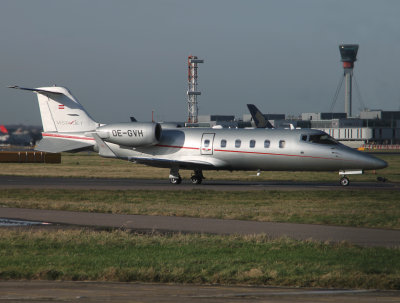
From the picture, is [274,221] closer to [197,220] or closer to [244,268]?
[197,220]

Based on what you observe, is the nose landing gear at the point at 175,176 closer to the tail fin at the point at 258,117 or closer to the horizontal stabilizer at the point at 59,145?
the horizontal stabilizer at the point at 59,145

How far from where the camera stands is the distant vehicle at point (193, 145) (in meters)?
35.8

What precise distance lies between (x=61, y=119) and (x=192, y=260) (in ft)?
91.3

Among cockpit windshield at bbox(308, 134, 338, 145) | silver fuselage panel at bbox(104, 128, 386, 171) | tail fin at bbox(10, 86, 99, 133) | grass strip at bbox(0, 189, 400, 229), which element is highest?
tail fin at bbox(10, 86, 99, 133)

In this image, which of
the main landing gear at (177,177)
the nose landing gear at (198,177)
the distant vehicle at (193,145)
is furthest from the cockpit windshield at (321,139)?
the main landing gear at (177,177)

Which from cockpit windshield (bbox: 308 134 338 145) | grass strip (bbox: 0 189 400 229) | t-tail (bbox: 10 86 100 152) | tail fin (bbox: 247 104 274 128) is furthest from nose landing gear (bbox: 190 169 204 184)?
tail fin (bbox: 247 104 274 128)

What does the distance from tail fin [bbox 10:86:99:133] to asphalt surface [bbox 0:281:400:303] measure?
28959 mm

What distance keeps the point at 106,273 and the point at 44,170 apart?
134 ft

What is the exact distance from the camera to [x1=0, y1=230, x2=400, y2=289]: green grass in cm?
1256

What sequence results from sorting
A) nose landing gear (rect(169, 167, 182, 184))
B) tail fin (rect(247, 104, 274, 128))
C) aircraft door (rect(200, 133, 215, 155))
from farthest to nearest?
1. tail fin (rect(247, 104, 274, 128))
2. nose landing gear (rect(169, 167, 182, 184))
3. aircraft door (rect(200, 133, 215, 155))

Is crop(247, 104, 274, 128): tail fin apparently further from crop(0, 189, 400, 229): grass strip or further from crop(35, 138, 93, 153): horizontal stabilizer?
crop(0, 189, 400, 229): grass strip

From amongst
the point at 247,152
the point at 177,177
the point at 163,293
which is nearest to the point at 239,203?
the point at 247,152

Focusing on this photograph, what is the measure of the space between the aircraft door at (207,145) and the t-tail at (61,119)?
269 inches

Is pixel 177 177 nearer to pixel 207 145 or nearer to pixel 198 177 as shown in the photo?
pixel 198 177
